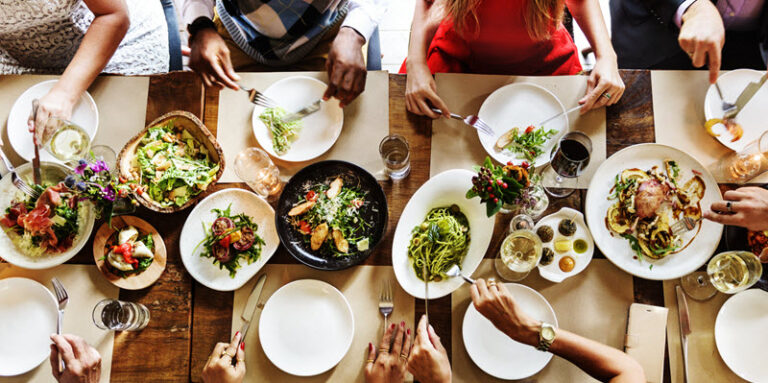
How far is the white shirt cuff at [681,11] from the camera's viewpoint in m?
1.76

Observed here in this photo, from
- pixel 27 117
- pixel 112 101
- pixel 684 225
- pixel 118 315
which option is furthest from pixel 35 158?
pixel 684 225

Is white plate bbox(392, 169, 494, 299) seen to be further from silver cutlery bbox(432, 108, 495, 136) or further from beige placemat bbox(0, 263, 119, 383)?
beige placemat bbox(0, 263, 119, 383)

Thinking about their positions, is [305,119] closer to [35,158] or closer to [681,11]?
[35,158]

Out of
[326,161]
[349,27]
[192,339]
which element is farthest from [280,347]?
[349,27]

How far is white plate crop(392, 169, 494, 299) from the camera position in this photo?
4.90 feet

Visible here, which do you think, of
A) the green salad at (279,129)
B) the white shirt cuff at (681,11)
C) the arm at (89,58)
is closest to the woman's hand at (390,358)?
the green salad at (279,129)

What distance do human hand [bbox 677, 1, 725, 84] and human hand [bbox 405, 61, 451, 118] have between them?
1.04 meters

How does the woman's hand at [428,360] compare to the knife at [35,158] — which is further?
the knife at [35,158]

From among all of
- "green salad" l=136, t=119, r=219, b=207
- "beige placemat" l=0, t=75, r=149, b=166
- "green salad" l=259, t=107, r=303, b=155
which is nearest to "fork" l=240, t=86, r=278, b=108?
"green salad" l=259, t=107, r=303, b=155

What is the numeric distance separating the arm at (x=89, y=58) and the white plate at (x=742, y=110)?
2.51 metres

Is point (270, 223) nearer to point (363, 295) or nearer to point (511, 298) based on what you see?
point (363, 295)

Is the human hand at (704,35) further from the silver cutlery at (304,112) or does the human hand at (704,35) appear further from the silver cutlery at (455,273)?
the silver cutlery at (304,112)

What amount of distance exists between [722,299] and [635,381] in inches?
19.3

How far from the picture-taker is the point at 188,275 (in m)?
1.61
